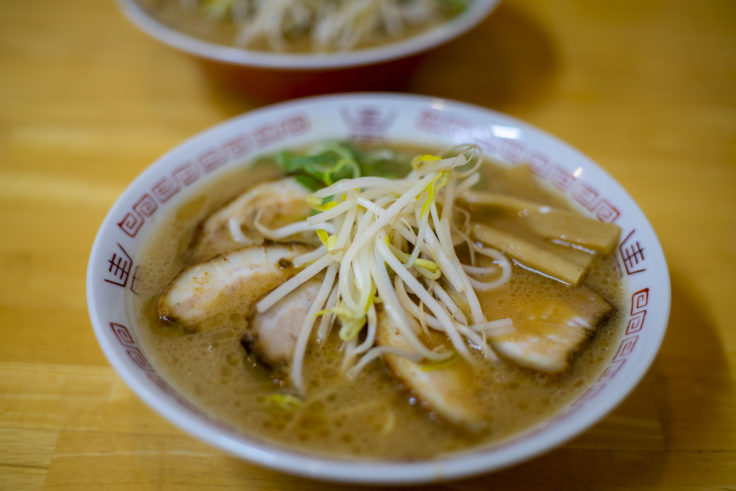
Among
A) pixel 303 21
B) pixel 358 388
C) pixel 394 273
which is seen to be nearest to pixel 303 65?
pixel 303 21

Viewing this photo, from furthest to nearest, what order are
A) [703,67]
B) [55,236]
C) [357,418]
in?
[703,67] < [55,236] < [357,418]

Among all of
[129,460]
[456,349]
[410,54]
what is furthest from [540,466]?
[410,54]

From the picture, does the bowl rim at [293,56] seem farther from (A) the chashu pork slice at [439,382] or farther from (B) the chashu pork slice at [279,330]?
(A) the chashu pork slice at [439,382]

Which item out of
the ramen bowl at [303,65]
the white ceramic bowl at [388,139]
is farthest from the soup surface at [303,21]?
the white ceramic bowl at [388,139]

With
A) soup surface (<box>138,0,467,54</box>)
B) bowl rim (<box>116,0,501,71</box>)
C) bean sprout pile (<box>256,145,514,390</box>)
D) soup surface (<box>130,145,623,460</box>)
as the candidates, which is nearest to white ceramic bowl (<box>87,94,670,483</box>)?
soup surface (<box>130,145,623,460</box>)

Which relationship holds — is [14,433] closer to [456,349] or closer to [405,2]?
[456,349]

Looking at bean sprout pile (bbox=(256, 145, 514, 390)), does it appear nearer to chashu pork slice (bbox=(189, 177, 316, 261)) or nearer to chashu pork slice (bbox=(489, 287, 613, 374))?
chashu pork slice (bbox=(489, 287, 613, 374))

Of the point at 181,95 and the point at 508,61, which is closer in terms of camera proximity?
the point at 181,95
